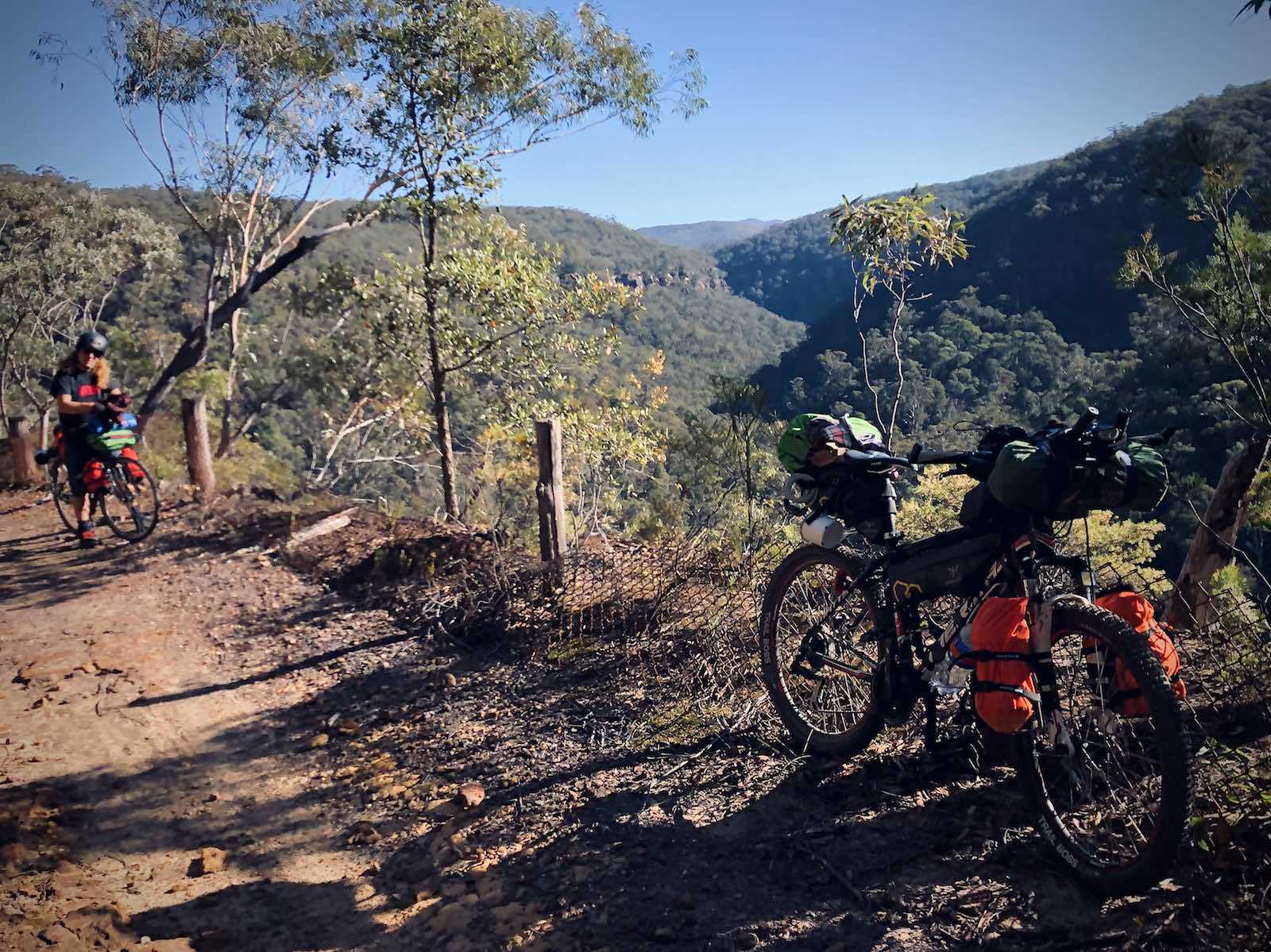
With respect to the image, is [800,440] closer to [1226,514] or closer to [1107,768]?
[1107,768]

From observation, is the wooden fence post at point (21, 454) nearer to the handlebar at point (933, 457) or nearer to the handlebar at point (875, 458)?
the handlebar at point (875, 458)

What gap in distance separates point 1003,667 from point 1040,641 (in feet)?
0.46

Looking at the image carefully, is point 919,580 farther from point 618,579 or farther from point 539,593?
point 539,593

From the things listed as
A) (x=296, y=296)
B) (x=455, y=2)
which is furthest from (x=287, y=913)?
(x=296, y=296)

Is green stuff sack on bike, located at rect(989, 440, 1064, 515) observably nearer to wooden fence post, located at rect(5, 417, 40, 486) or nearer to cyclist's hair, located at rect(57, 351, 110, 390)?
cyclist's hair, located at rect(57, 351, 110, 390)

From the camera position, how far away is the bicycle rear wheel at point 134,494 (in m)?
7.27

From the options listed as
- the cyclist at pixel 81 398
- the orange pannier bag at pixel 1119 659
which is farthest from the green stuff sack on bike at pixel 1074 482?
the cyclist at pixel 81 398

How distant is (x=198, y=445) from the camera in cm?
904

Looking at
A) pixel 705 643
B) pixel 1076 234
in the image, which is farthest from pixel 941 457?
pixel 1076 234

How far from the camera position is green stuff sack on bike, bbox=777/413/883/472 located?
3086 millimetres

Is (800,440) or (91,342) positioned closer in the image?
(800,440)

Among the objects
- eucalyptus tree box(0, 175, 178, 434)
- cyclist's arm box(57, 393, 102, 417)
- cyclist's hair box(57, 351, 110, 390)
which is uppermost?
eucalyptus tree box(0, 175, 178, 434)

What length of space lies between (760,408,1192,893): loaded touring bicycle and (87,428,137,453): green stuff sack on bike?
6714mm

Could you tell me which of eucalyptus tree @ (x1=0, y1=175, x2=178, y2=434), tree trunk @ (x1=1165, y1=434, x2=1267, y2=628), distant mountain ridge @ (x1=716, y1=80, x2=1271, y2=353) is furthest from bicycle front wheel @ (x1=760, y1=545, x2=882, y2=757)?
distant mountain ridge @ (x1=716, y1=80, x2=1271, y2=353)
